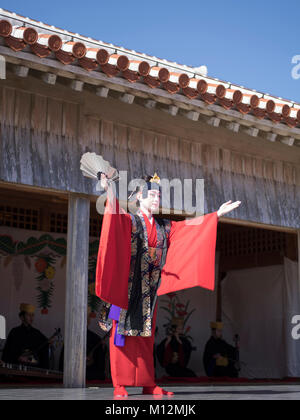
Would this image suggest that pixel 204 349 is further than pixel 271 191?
Yes

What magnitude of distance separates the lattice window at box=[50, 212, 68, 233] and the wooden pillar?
3627 millimetres

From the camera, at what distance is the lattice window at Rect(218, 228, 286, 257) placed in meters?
11.8

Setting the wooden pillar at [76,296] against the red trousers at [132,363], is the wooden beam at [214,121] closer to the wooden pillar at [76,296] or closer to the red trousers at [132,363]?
the wooden pillar at [76,296]

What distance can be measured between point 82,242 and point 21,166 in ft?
3.31

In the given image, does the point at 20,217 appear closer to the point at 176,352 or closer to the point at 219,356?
the point at 176,352

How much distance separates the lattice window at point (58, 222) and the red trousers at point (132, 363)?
17.6 ft

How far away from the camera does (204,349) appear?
1165cm

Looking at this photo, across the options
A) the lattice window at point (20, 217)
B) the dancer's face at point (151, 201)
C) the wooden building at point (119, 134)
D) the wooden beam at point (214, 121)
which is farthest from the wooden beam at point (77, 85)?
the lattice window at point (20, 217)

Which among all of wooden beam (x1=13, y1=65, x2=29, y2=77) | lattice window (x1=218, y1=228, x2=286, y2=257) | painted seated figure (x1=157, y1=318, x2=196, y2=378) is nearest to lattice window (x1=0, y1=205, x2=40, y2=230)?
painted seated figure (x1=157, y1=318, x2=196, y2=378)

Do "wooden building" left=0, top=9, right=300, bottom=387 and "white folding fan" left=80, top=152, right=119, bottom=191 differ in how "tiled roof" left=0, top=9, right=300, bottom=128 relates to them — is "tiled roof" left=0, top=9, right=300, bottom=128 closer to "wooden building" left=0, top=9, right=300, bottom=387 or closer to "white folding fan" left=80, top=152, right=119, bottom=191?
"wooden building" left=0, top=9, right=300, bottom=387

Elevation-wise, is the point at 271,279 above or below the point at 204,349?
above

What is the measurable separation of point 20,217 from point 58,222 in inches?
24.2

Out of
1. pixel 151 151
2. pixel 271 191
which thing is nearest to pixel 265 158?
pixel 271 191
